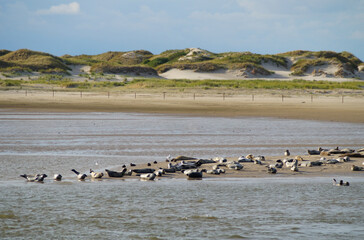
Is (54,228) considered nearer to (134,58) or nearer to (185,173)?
(185,173)

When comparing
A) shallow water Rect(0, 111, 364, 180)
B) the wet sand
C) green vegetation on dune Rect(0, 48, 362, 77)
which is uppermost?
green vegetation on dune Rect(0, 48, 362, 77)

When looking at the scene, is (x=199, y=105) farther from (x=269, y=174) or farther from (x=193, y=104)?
(x=269, y=174)

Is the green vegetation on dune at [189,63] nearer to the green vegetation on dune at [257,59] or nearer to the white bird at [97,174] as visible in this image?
the green vegetation on dune at [257,59]

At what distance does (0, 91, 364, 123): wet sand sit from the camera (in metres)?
28.5

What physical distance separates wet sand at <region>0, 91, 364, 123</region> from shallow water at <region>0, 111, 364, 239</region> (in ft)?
39.5

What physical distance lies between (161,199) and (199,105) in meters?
25.5

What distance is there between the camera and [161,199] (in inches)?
339

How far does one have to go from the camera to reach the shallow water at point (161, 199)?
6.86m

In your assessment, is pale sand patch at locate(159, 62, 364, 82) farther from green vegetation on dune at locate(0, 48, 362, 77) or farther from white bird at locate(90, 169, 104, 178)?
white bird at locate(90, 169, 104, 178)

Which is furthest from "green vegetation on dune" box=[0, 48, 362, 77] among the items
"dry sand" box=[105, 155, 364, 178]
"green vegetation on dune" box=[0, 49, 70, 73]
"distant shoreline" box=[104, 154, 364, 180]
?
"dry sand" box=[105, 155, 364, 178]

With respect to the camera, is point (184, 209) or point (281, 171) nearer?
point (184, 209)

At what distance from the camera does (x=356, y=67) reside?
8344 centimetres

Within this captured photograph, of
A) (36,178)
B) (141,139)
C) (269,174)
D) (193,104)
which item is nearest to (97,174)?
(36,178)

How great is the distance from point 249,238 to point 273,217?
1.13 metres
